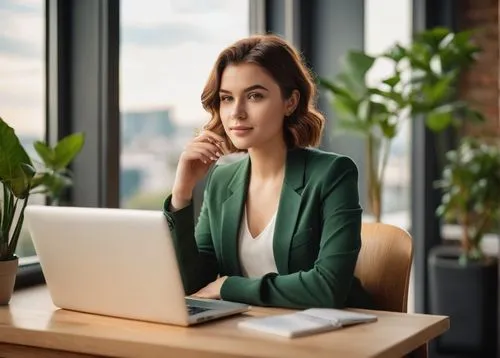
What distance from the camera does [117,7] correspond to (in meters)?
2.90

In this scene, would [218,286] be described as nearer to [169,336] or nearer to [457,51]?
[169,336]

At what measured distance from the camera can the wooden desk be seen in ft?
5.48

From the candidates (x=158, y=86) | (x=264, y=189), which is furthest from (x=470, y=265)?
(x=264, y=189)

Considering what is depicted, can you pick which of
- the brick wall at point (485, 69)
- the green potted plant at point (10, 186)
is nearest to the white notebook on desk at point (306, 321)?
the green potted plant at point (10, 186)

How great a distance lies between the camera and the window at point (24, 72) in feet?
9.01

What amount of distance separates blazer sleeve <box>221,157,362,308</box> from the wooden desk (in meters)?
0.05

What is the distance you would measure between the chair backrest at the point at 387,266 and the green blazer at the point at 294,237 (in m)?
0.05

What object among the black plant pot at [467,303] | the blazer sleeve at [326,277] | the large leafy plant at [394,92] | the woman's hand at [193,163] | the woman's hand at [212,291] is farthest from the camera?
the black plant pot at [467,303]

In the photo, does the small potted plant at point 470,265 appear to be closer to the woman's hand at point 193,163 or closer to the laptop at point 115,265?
the woman's hand at point 193,163

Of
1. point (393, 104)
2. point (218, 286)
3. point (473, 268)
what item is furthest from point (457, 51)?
point (218, 286)

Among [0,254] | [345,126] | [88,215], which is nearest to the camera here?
[88,215]

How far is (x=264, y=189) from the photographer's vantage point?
8.05 ft

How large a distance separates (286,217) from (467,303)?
2.52 m

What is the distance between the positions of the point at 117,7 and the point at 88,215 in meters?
1.18
